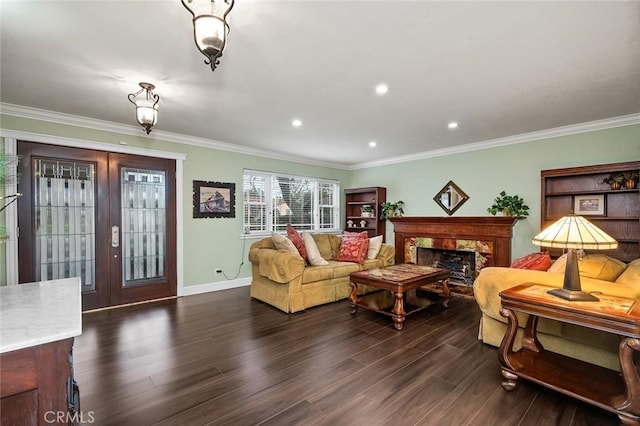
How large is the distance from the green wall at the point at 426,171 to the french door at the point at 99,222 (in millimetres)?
242

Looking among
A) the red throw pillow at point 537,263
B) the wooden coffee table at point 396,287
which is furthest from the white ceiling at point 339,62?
the wooden coffee table at point 396,287

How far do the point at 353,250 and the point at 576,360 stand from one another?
9.23 feet

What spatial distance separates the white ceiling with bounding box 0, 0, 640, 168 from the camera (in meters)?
1.78

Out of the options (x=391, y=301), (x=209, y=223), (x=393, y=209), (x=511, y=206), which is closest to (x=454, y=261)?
(x=511, y=206)

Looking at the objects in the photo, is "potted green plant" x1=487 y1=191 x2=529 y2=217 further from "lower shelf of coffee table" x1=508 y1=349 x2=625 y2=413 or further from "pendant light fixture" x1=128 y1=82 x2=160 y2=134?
"pendant light fixture" x1=128 y1=82 x2=160 y2=134

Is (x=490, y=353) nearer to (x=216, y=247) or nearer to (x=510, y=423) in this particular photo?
(x=510, y=423)

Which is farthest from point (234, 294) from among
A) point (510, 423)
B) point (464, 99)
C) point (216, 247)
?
point (464, 99)

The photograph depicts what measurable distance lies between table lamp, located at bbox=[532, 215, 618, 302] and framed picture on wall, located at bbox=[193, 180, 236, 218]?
4321mm

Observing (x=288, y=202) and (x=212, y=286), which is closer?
(x=212, y=286)

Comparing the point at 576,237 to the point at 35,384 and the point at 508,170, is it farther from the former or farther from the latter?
the point at 508,170

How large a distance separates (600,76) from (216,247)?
5.16m

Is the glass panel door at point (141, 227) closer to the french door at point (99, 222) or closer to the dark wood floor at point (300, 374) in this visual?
the french door at point (99, 222)

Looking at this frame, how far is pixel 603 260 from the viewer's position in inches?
93.3

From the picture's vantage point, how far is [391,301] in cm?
399
